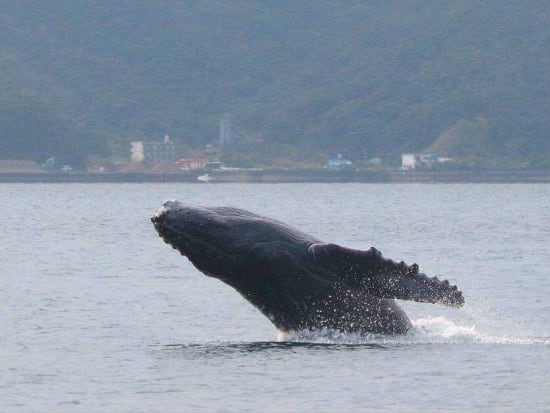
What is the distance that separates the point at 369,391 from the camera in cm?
2455

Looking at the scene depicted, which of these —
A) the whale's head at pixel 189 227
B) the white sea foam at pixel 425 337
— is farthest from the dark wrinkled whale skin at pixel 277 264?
the white sea foam at pixel 425 337

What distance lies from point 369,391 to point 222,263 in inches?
100

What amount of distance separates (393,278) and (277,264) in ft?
6.10

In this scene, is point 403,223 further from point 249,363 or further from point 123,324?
point 249,363

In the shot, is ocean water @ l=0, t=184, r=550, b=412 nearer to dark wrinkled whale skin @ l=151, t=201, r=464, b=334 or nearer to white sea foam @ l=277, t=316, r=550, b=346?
white sea foam @ l=277, t=316, r=550, b=346

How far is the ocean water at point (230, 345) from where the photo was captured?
24.5 meters

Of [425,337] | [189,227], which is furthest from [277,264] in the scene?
[425,337]

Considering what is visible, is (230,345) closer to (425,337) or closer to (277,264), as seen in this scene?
(425,337)

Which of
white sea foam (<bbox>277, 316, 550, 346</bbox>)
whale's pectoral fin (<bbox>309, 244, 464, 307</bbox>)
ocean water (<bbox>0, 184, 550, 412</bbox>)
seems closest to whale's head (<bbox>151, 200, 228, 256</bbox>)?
whale's pectoral fin (<bbox>309, 244, 464, 307</bbox>)

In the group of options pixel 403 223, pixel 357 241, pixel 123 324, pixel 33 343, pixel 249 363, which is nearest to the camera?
pixel 249 363

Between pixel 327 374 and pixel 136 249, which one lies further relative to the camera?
pixel 136 249

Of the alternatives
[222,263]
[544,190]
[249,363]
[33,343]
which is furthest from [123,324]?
[544,190]

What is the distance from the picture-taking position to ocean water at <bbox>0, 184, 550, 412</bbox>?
80.2ft

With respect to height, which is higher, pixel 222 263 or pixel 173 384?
pixel 222 263
